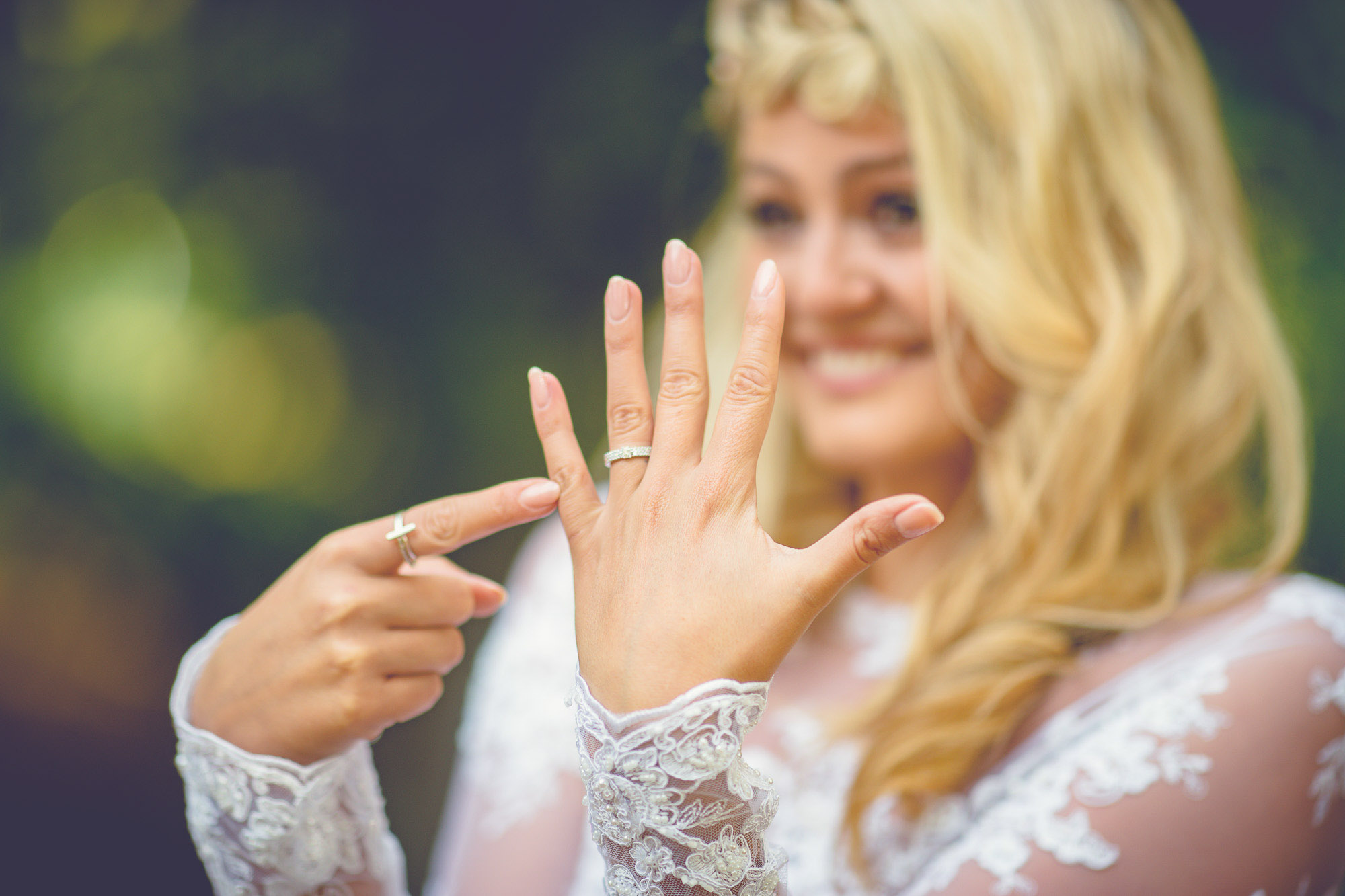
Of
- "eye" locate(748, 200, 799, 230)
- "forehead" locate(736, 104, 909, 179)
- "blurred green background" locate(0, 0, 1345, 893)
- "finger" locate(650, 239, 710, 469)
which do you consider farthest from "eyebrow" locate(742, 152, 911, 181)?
"blurred green background" locate(0, 0, 1345, 893)

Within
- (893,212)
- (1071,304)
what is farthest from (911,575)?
(893,212)

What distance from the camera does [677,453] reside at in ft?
2.53

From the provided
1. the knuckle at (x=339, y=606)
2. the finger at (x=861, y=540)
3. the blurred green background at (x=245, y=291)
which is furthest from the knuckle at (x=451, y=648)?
the blurred green background at (x=245, y=291)

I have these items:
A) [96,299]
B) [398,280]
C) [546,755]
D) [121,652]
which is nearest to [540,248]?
[398,280]

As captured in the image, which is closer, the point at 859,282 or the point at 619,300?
the point at 619,300

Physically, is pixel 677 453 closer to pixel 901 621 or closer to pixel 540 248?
pixel 901 621

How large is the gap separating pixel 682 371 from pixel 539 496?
18cm

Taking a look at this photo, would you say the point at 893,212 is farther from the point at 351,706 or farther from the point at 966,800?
the point at 351,706

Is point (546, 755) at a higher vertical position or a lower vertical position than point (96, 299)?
lower

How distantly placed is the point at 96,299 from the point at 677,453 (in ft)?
6.95

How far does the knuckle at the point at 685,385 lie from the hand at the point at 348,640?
Result: 0.16m

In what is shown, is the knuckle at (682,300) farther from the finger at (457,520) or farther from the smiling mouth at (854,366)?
the smiling mouth at (854,366)

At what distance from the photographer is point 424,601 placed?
892mm

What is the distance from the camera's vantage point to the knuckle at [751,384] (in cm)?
76
